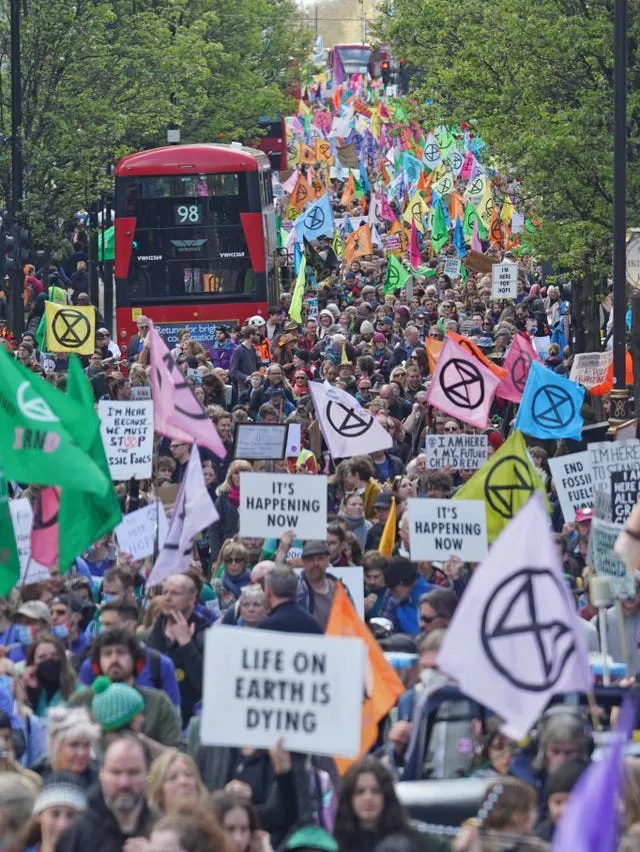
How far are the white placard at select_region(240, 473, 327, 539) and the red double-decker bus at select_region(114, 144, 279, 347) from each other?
18586mm

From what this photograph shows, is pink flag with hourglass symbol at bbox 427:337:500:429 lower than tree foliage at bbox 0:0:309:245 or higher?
lower

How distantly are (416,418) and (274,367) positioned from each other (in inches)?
61.0

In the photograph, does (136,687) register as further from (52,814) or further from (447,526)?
(447,526)

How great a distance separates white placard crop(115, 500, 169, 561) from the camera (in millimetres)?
12891

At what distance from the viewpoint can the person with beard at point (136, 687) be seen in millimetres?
8898

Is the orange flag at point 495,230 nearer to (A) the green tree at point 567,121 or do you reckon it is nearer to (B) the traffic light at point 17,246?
(A) the green tree at point 567,121

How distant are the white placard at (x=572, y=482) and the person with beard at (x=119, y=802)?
22.4ft

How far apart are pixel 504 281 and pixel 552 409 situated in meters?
13.2

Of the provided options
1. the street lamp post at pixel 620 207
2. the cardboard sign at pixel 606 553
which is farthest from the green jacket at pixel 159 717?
the street lamp post at pixel 620 207

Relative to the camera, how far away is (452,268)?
3628cm

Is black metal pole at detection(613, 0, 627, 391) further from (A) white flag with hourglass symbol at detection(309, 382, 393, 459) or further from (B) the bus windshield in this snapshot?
(B) the bus windshield

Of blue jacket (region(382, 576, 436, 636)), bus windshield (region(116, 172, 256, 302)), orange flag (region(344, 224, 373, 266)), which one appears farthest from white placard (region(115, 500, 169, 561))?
orange flag (region(344, 224, 373, 266))

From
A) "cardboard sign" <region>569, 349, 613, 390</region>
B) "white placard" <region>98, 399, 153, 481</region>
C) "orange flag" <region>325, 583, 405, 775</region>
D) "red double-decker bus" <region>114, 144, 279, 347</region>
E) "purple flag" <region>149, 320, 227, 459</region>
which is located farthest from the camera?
"red double-decker bus" <region>114, 144, 279, 347</region>

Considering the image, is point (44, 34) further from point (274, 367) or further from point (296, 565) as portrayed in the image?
Result: point (296, 565)
